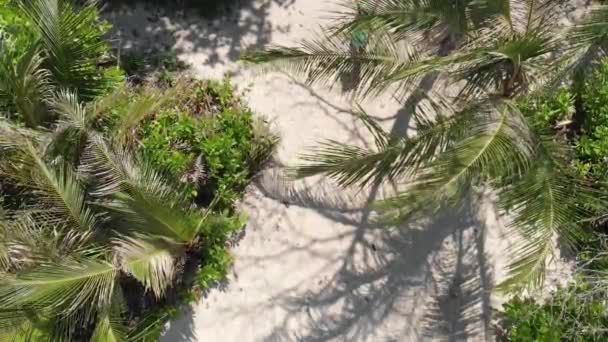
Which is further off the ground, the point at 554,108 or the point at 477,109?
the point at 554,108

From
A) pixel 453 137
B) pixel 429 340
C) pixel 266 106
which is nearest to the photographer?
pixel 453 137

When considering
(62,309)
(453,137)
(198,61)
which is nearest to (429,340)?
(453,137)

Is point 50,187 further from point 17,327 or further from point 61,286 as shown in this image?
point 17,327

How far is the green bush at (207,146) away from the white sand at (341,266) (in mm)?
255

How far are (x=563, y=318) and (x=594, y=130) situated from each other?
70.8 inches

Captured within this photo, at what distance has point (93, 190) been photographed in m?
4.77

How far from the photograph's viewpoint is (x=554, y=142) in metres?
4.33

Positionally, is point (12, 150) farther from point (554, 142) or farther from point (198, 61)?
point (554, 142)

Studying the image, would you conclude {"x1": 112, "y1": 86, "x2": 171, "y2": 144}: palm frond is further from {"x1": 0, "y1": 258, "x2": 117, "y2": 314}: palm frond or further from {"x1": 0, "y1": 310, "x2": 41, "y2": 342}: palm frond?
{"x1": 0, "y1": 310, "x2": 41, "y2": 342}: palm frond

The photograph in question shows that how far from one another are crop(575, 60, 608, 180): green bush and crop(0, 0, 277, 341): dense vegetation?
10.4ft

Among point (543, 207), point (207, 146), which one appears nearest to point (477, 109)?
point (543, 207)

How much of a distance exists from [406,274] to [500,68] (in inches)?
83.6

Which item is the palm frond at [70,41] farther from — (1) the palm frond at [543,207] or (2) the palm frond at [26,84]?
(1) the palm frond at [543,207]

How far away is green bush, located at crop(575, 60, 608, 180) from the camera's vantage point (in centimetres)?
532
